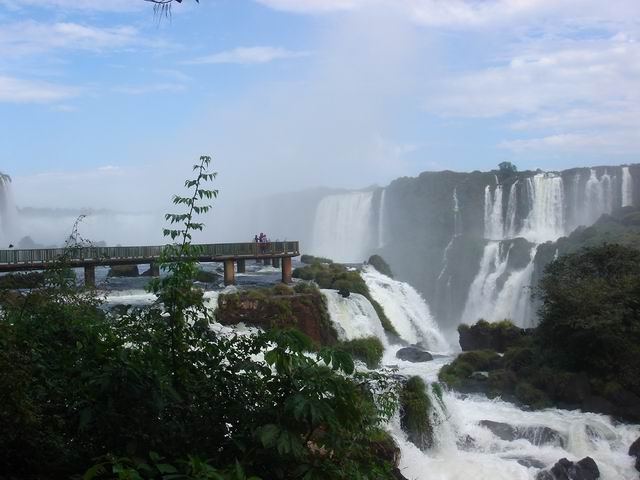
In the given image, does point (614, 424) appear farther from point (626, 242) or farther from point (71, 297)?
point (626, 242)

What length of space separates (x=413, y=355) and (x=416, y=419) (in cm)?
847

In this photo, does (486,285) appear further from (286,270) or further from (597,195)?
(286,270)

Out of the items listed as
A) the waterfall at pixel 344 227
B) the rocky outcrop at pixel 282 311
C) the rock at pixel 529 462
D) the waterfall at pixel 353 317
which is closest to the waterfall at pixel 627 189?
the waterfall at pixel 344 227

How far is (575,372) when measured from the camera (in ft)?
65.4

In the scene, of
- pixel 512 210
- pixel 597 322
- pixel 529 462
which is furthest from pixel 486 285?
pixel 529 462

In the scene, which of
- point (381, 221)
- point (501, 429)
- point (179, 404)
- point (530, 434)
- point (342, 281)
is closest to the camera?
point (179, 404)

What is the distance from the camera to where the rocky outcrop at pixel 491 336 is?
24672mm

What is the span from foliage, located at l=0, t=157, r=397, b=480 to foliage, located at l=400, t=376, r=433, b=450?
34.8ft

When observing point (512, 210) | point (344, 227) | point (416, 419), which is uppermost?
point (512, 210)

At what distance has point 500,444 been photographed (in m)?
16.1

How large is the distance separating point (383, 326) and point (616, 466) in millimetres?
12361

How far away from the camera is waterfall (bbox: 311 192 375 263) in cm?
5653

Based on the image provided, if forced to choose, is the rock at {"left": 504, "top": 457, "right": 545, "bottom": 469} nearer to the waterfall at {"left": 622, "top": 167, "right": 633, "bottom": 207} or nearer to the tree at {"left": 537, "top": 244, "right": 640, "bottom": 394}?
the tree at {"left": 537, "top": 244, "right": 640, "bottom": 394}

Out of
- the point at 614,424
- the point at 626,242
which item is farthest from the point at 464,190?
the point at 614,424
